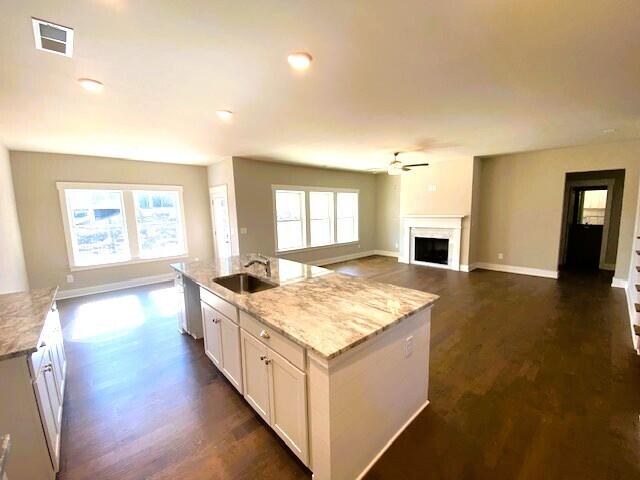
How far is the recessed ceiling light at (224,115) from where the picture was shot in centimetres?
291

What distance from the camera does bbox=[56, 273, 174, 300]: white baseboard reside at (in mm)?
4900

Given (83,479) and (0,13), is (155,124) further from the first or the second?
(83,479)

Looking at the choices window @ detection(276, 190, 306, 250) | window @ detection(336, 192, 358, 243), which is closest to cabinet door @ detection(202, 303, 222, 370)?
window @ detection(276, 190, 306, 250)

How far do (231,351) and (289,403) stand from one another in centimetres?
79

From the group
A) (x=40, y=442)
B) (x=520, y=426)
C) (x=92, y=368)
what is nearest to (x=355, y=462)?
(x=520, y=426)

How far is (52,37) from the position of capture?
62.9 inches

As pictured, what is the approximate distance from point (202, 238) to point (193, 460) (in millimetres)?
5472

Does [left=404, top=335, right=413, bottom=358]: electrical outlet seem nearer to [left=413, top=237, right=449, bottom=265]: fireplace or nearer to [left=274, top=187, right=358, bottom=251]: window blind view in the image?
[left=274, top=187, right=358, bottom=251]: window blind view

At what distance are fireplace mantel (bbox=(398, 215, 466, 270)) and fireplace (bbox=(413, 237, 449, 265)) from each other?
0.43 ft

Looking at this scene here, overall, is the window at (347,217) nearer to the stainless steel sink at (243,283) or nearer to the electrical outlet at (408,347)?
the stainless steel sink at (243,283)

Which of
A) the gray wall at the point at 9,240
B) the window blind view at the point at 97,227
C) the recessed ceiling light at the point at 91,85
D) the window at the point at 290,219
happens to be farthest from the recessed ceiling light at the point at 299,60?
the window blind view at the point at 97,227

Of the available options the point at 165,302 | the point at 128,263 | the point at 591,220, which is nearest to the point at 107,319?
the point at 165,302

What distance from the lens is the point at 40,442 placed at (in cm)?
144

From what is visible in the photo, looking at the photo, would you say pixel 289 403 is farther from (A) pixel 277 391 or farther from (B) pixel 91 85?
(B) pixel 91 85
